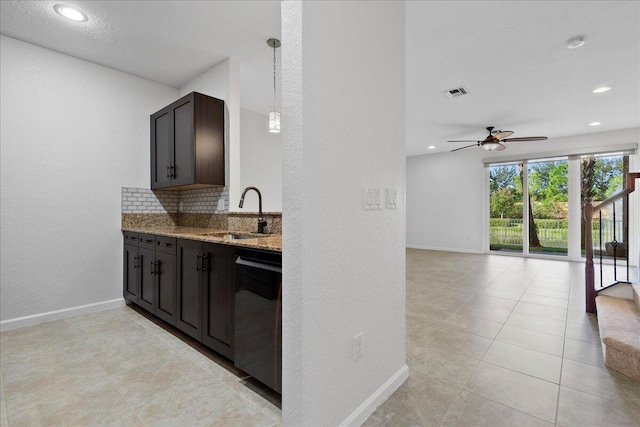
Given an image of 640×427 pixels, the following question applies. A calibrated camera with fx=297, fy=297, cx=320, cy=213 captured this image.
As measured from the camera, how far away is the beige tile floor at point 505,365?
1586 mm

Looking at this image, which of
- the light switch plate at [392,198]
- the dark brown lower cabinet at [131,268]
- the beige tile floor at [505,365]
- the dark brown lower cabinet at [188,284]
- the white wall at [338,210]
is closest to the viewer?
the white wall at [338,210]

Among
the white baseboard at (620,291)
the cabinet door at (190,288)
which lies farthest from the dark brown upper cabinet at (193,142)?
the white baseboard at (620,291)

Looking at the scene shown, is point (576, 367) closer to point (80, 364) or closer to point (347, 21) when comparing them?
point (347, 21)

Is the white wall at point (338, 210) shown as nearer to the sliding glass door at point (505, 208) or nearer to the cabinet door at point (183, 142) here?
the cabinet door at point (183, 142)

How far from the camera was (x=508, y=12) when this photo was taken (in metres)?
2.39

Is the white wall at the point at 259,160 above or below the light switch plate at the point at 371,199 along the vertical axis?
above

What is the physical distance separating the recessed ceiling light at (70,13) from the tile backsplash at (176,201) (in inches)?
66.9

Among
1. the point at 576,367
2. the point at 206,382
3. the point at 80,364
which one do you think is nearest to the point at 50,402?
the point at 80,364

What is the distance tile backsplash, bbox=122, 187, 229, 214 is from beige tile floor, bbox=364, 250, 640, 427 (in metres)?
2.41

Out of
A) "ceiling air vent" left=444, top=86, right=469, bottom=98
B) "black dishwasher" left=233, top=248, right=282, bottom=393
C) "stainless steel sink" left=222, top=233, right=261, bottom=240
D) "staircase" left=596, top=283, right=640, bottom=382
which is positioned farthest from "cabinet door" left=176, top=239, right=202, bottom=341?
"ceiling air vent" left=444, top=86, right=469, bottom=98

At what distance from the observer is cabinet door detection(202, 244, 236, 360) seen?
78.3 inches

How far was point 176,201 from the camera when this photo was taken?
4027mm

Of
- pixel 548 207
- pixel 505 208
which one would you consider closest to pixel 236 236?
pixel 505 208

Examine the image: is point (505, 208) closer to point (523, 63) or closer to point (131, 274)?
point (523, 63)
